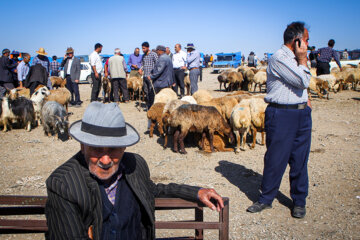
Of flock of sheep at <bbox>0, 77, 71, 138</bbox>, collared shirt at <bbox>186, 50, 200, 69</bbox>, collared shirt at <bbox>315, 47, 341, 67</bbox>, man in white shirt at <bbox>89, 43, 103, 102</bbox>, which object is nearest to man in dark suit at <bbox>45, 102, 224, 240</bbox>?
flock of sheep at <bbox>0, 77, 71, 138</bbox>

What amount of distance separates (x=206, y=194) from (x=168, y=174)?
3495mm

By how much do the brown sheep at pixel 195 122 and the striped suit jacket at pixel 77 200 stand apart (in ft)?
14.6

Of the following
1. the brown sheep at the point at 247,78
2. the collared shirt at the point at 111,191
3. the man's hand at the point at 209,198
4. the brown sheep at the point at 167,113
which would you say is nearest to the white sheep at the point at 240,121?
the brown sheep at the point at 167,113

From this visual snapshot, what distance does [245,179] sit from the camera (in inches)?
196

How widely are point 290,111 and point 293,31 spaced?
0.94 m

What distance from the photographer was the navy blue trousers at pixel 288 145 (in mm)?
3273

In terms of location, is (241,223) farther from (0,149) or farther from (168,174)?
(0,149)

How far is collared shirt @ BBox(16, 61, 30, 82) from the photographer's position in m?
9.88

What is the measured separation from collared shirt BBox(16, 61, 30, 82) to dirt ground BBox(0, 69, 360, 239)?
7.93 feet

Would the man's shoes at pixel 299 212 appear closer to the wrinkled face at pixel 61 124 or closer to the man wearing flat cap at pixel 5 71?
the wrinkled face at pixel 61 124

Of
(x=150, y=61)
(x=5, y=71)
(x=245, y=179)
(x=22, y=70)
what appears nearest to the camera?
(x=245, y=179)

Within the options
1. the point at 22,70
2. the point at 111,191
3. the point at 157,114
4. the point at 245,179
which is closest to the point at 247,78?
the point at 157,114

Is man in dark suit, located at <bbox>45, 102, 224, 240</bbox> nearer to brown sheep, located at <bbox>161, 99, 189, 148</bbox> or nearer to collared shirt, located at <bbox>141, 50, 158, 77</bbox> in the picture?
brown sheep, located at <bbox>161, 99, 189, 148</bbox>

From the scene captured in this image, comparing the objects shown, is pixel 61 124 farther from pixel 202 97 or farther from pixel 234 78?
pixel 234 78
